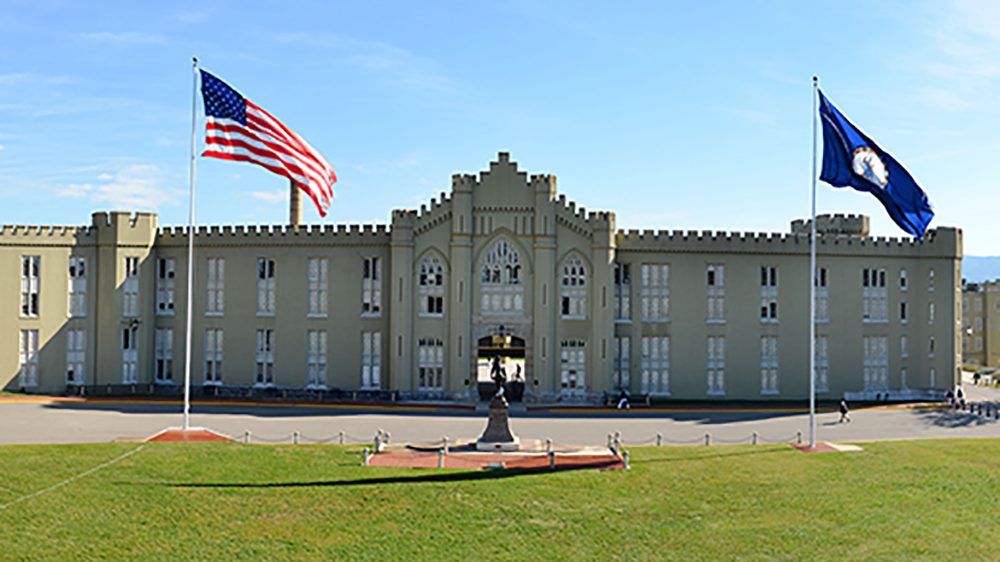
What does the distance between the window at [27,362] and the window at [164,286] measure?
8151 millimetres

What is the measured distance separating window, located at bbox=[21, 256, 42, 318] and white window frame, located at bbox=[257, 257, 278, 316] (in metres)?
14.7

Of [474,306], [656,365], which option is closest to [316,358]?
[474,306]

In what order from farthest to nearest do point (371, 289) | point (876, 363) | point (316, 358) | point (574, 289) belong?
1. point (876, 363)
2. point (316, 358)
3. point (371, 289)
4. point (574, 289)

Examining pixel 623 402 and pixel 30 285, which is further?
pixel 30 285

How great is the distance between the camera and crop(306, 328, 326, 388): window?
54.6m

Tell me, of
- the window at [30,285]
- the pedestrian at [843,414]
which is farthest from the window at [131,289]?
the pedestrian at [843,414]

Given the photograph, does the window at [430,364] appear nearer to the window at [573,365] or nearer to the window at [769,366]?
the window at [573,365]

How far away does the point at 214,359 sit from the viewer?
5534 cm

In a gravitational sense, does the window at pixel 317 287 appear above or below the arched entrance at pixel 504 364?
above

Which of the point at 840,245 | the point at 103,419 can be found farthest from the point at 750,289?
the point at 103,419

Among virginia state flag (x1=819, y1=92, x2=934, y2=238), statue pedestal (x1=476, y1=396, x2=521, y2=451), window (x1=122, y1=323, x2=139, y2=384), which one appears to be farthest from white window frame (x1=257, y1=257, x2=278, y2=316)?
virginia state flag (x1=819, y1=92, x2=934, y2=238)

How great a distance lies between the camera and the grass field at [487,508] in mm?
21984

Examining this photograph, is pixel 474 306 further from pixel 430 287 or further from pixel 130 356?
pixel 130 356

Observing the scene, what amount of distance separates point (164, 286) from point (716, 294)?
38.8 m
